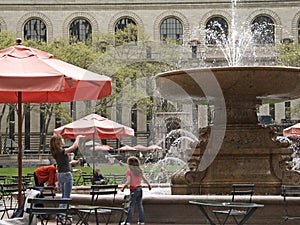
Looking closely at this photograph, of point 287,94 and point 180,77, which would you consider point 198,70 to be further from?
point 287,94

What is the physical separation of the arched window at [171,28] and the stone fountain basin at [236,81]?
5569cm

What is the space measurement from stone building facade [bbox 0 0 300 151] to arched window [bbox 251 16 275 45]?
0.39 ft

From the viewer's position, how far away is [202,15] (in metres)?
71.4

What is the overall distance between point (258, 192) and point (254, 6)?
5679cm

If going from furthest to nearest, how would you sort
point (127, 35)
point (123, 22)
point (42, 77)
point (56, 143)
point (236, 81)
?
point (123, 22)
point (127, 35)
point (236, 81)
point (56, 143)
point (42, 77)

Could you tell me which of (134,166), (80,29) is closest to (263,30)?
(80,29)

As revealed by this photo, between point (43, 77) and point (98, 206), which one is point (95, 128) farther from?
point (43, 77)

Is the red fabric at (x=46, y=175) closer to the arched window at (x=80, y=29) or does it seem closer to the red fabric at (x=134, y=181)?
the red fabric at (x=134, y=181)

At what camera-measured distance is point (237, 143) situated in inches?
598

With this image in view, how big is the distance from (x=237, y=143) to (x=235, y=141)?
0.19 feet

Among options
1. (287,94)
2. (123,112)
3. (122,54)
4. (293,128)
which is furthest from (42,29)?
(287,94)

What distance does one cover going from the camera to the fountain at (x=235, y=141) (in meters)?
14.5

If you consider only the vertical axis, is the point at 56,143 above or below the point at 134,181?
above

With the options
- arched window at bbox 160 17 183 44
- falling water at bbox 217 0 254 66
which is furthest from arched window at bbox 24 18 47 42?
falling water at bbox 217 0 254 66
